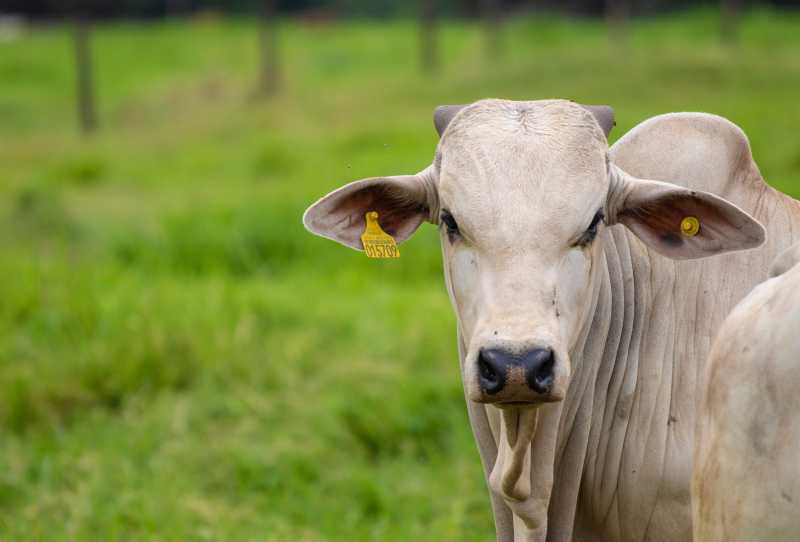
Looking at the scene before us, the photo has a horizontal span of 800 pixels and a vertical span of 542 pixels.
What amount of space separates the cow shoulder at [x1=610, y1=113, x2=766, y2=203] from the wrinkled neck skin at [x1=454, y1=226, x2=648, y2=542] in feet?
0.66

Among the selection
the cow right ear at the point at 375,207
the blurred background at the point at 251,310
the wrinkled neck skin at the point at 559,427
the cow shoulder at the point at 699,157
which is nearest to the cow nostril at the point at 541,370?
the wrinkled neck skin at the point at 559,427

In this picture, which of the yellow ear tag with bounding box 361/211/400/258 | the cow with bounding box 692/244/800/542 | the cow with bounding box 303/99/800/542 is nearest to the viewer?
the cow with bounding box 692/244/800/542

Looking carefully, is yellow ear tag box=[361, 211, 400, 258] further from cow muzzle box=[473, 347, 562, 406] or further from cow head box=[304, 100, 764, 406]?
cow muzzle box=[473, 347, 562, 406]

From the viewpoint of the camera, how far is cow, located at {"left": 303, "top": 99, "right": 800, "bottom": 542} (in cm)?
259

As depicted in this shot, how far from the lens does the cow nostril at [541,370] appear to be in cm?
241

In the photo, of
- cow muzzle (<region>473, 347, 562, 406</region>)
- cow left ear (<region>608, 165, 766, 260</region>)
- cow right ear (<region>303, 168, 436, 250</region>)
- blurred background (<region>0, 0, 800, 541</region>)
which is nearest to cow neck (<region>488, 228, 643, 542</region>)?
cow left ear (<region>608, 165, 766, 260</region>)

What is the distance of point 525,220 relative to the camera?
262cm

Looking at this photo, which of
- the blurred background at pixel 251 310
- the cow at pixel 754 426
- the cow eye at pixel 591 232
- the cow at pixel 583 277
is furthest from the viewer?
the blurred background at pixel 251 310

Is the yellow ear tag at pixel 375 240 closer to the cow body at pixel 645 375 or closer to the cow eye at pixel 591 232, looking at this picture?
the cow body at pixel 645 375

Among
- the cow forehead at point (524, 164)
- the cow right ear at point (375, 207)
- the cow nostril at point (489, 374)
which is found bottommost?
the cow nostril at point (489, 374)

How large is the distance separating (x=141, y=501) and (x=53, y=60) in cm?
1835

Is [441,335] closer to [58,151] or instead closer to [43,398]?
[43,398]

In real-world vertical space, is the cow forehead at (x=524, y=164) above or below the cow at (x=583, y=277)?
above

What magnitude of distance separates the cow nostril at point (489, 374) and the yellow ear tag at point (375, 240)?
65 centimetres
